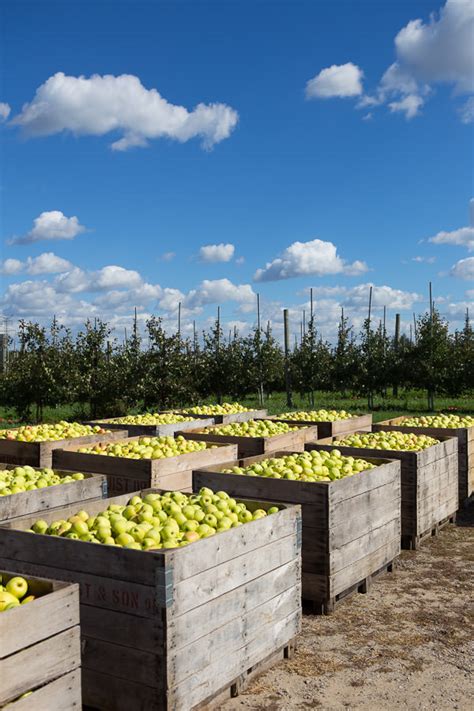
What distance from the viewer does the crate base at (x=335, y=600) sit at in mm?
6988

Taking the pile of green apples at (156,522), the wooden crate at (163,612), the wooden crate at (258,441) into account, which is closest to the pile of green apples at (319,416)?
the wooden crate at (258,441)

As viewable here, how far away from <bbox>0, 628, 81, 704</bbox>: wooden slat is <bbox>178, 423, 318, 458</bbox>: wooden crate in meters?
6.61

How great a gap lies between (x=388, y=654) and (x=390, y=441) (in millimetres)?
4358

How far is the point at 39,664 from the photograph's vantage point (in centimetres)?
377

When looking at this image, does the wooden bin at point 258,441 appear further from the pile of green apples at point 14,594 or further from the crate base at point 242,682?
the pile of green apples at point 14,594

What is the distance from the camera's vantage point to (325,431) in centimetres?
1291

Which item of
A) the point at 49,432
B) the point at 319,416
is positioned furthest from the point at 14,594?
the point at 319,416

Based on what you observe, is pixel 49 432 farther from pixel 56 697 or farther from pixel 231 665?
pixel 56 697

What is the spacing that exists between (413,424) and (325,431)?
165cm

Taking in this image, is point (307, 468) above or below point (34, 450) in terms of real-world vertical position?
above

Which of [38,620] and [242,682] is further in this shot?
[242,682]

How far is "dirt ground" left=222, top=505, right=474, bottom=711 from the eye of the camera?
17.2 ft

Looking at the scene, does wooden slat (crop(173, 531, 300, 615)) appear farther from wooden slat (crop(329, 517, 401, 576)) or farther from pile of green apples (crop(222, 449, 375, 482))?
pile of green apples (crop(222, 449, 375, 482))

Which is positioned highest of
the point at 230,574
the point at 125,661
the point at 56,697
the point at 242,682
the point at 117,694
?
the point at 230,574
